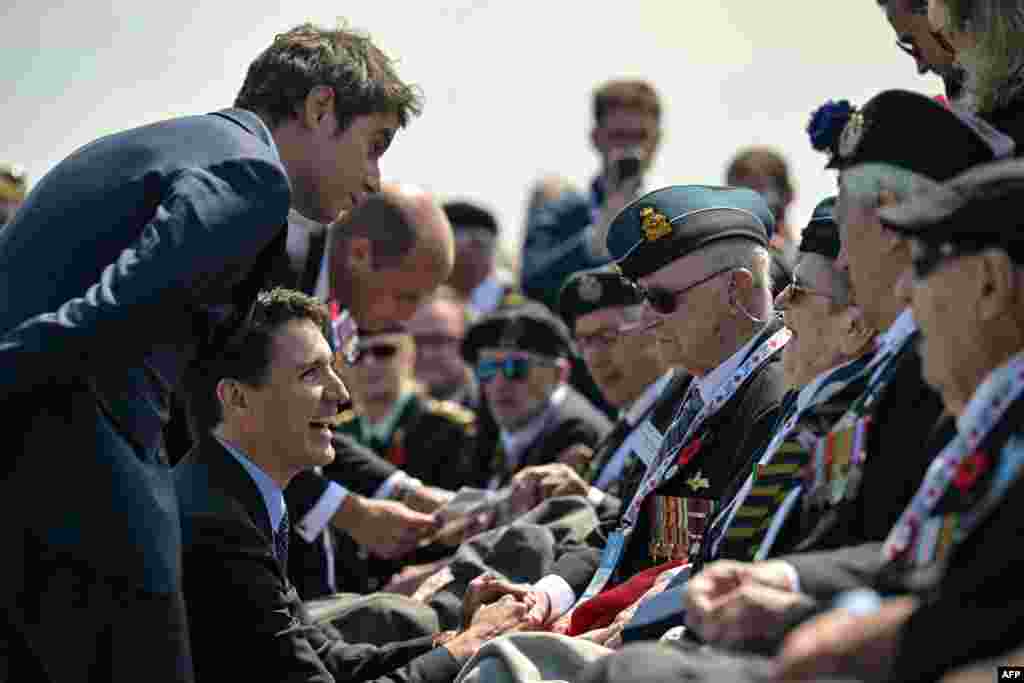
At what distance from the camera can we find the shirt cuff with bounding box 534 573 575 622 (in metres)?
5.76

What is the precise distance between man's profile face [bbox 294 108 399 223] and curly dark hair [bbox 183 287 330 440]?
413 millimetres

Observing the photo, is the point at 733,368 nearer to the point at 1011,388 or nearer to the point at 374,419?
the point at 1011,388

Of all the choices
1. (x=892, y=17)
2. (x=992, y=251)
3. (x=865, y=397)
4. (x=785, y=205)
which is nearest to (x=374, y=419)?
(x=785, y=205)

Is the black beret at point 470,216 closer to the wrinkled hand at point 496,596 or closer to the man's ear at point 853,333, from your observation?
the wrinkled hand at point 496,596

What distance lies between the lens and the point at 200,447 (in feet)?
17.7

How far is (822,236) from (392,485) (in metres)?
3.41

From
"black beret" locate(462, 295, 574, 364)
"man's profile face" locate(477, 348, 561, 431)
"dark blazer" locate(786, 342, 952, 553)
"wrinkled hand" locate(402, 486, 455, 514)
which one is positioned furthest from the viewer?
"black beret" locate(462, 295, 574, 364)

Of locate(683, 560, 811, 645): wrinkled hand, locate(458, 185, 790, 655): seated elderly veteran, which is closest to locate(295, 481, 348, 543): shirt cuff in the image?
locate(458, 185, 790, 655): seated elderly veteran

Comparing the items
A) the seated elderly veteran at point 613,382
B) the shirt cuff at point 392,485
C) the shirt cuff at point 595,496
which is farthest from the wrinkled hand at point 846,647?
the shirt cuff at point 392,485

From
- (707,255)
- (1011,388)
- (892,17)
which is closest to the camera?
(1011,388)

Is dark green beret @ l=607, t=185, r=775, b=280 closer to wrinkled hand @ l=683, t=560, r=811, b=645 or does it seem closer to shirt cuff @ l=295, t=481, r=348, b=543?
shirt cuff @ l=295, t=481, r=348, b=543

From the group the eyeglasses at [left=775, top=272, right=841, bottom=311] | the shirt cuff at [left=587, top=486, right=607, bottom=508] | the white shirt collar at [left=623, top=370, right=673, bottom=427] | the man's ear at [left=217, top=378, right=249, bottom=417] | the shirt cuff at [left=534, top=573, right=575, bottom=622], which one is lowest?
the shirt cuff at [left=534, top=573, right=575, bottom=622]

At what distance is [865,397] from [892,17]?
63.9 inches

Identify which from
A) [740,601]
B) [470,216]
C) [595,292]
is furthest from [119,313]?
[470,216]
